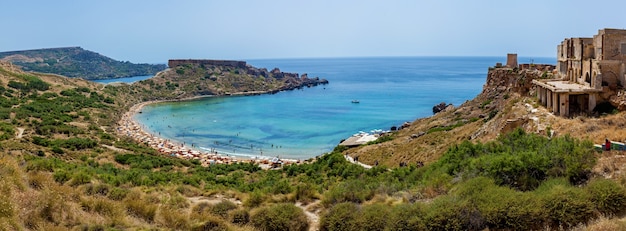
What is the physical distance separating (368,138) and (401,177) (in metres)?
24.6

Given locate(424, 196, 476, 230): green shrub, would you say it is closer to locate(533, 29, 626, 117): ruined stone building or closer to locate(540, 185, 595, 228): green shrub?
locate(540, 185, 595, 228): green shrub

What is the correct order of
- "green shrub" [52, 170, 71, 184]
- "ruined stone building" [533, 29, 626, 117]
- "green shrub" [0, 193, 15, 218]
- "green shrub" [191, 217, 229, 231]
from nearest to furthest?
"green shrub" [0, 193, 15, 218] → "green shrub" [191, 217, 229, 231] → "green shrub" [52, 170, 71, 184] → "ruined stone building" [533, 29, 626, 117]

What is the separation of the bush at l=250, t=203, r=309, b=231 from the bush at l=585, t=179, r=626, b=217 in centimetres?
692

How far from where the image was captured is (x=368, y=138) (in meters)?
42.6

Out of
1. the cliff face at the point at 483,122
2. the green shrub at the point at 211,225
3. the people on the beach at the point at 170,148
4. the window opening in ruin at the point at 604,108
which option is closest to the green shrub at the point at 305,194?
the green shrub at the point at 211,225

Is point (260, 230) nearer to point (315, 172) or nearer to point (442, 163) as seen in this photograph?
point (442, 163)

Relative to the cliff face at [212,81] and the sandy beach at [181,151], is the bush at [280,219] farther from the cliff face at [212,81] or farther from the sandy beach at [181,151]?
the cliff face at [212,81]

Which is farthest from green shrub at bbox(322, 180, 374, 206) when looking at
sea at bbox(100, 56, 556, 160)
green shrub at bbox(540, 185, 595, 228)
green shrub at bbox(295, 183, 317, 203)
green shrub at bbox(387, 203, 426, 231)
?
sea at bbox(100, 56, 556, 160)

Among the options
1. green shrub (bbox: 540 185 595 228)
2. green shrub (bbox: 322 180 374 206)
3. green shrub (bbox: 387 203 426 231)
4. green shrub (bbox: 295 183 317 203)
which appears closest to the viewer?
green shrub (bbox: 540 185 595 228)

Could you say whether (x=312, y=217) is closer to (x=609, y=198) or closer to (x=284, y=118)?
(x=609, y=198)

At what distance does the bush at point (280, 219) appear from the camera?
439 inches

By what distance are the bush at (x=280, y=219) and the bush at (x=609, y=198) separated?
22.7 ft

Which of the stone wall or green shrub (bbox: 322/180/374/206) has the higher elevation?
the stone wall

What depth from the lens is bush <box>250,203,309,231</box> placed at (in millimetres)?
11156
